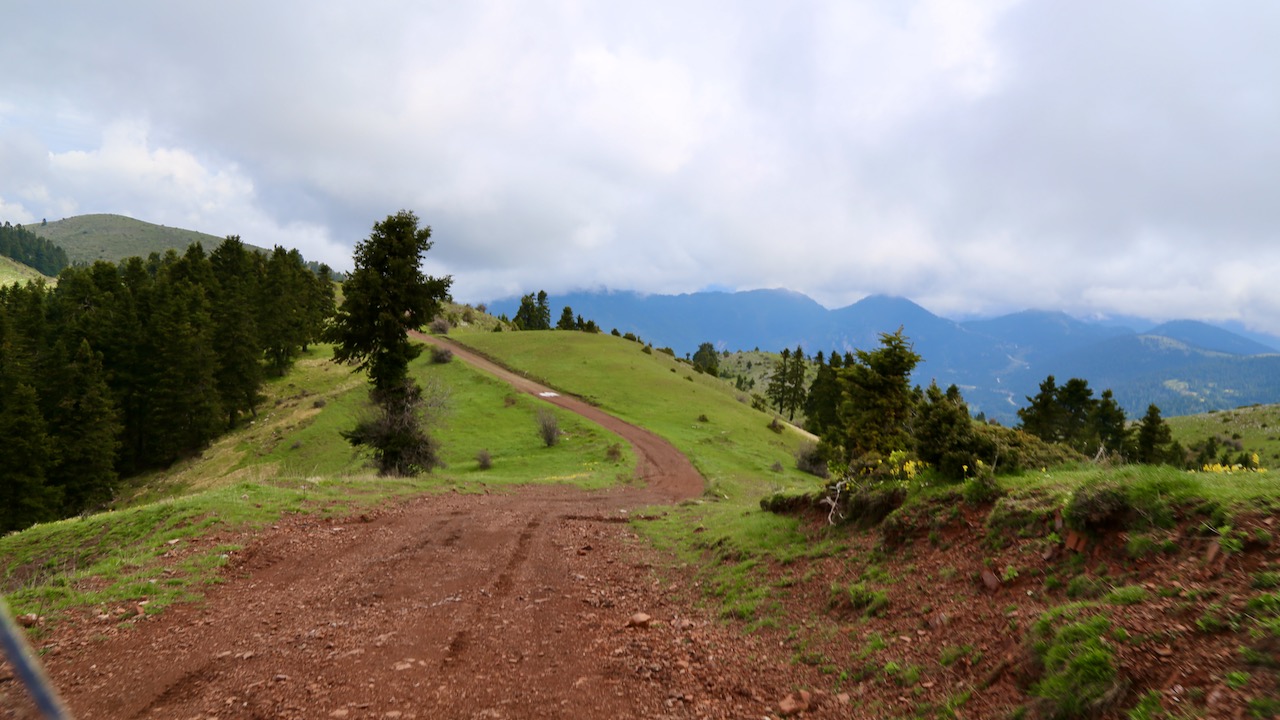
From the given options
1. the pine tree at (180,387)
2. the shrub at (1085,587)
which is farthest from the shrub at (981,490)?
the pine tree at (180,387)

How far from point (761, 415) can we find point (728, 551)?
46406 mm

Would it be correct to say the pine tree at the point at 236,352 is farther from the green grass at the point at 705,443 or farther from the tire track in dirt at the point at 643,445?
the green grass at the point at 705,443

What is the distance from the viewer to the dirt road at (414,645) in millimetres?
6012

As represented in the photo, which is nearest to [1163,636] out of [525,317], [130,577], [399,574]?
[399,574]

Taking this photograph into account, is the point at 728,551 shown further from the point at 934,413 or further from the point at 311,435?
the point at 311,435

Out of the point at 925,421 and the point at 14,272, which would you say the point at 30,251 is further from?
the point at 925,421

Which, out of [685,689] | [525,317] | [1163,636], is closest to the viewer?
[1163,636]

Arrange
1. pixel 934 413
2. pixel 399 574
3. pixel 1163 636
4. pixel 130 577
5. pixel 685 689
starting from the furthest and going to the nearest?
pixel 399 574 < pixel 934 413 < pixel 130 577 < pixel 685 689 < pixel 1163 636

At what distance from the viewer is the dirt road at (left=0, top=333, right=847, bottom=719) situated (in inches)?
237

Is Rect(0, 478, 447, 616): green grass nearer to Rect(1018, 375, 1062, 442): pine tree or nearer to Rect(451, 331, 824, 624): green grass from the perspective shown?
Rect(451, 331, 824, 624): green grass

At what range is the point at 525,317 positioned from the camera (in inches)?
4542

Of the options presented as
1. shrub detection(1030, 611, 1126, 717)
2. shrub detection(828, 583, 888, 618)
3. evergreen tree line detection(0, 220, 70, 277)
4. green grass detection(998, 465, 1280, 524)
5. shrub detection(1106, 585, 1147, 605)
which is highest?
evergreen tree line detection(0, 220, 70, 277)

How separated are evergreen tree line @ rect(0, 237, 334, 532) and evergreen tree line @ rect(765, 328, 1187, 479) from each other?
28.3 meters

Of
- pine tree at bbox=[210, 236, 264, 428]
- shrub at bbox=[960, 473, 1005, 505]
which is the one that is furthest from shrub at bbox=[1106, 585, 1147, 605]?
pine tree at bbox=[210, 236, 264, 428]
